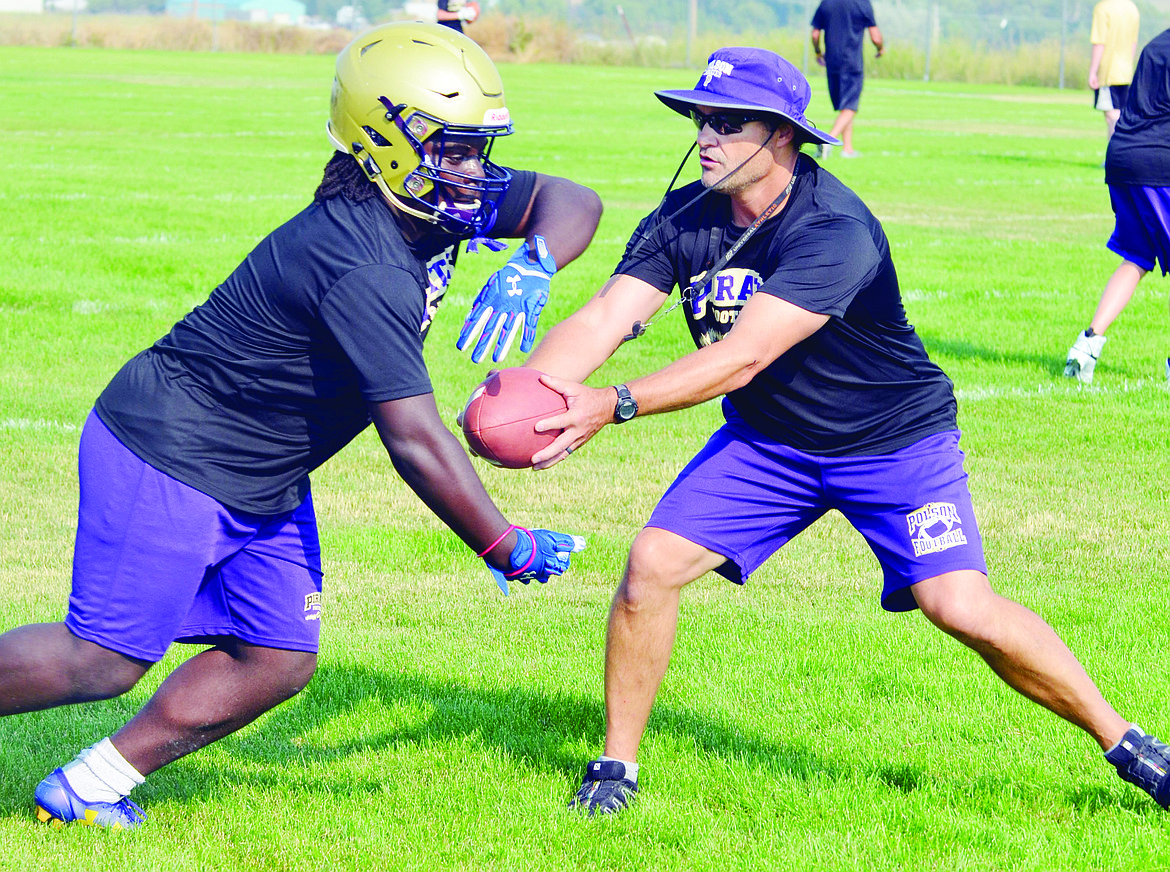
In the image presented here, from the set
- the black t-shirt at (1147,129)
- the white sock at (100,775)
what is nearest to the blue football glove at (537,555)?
the white sock at (100,775)

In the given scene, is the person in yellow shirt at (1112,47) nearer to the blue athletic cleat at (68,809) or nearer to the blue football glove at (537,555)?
the blue football glove at (537,555)

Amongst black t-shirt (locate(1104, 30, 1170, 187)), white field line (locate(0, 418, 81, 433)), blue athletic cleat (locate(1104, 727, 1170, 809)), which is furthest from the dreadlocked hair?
black t-shirt (locate(1104, 30, 1170, 187))

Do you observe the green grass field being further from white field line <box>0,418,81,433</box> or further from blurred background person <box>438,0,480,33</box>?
blurred background person <box>438,0,480,33</box>

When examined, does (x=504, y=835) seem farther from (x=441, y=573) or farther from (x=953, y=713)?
(x=441, y=573)

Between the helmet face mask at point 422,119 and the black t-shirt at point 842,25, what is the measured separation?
1899 centimetres

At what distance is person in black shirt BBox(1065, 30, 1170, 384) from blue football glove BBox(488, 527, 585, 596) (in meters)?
6.43

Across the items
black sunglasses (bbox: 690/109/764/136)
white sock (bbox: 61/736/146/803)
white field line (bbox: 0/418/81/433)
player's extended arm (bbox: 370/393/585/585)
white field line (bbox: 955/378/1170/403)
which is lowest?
white field line (bbox: 955/378/1170/403)

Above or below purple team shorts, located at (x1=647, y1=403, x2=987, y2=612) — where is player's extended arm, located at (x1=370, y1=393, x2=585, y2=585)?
above

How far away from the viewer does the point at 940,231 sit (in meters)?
16.3

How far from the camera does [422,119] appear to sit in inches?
145

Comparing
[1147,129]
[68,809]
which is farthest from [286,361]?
[1147,129]

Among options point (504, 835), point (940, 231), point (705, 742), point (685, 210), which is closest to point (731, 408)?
point (685, 210)

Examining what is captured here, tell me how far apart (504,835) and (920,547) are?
148 cm

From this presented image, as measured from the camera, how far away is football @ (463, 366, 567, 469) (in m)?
3.82
